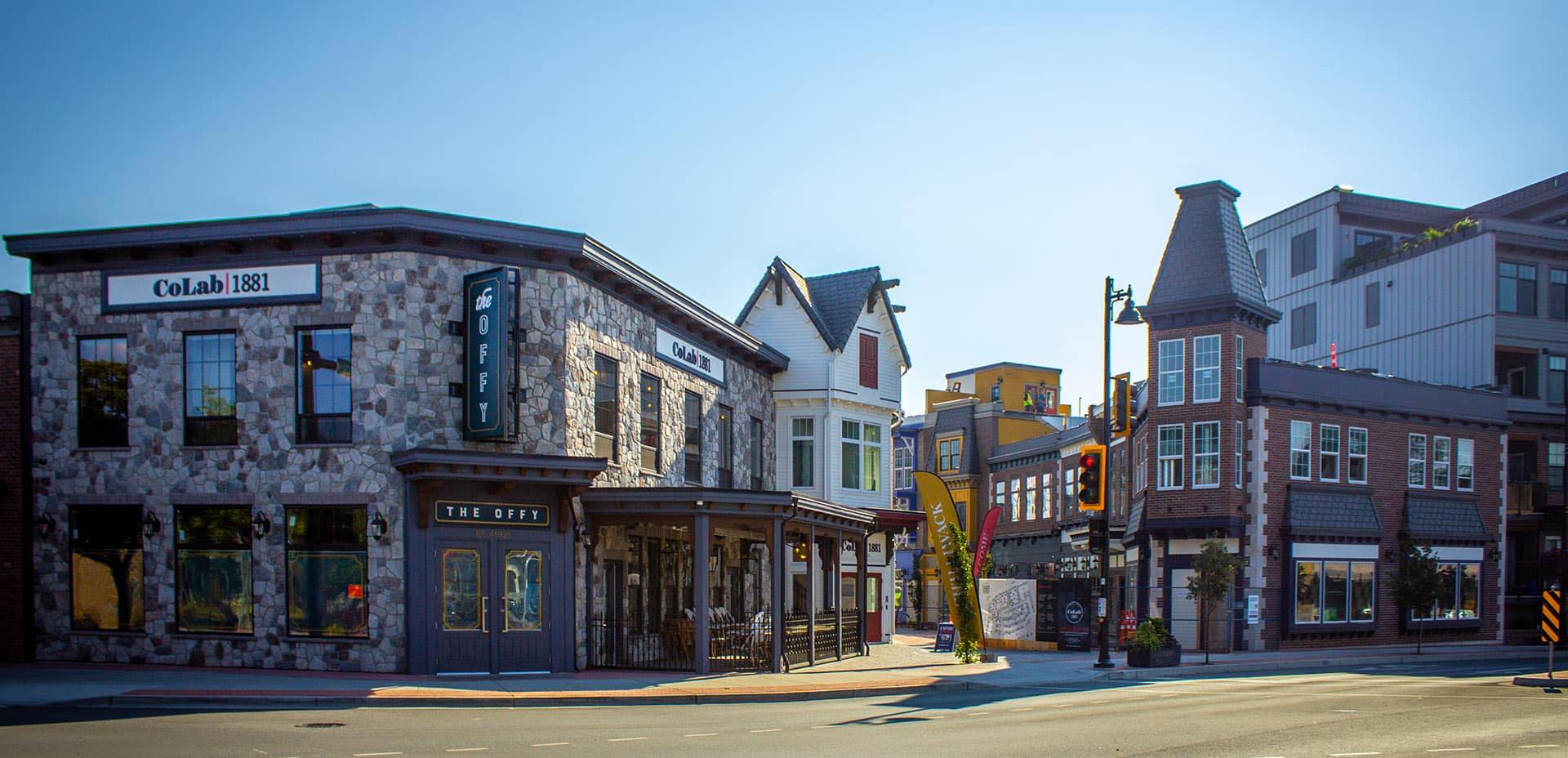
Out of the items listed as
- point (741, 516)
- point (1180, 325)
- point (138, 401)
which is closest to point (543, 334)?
point (741, 516)

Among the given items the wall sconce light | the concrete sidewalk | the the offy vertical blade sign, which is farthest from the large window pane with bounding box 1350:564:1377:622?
the wall sconce light

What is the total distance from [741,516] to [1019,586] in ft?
49.2

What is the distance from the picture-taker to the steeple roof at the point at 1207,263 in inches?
1425

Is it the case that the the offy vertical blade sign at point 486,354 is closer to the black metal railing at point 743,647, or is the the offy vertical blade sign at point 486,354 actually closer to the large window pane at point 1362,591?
the black metal railing at point 743,647

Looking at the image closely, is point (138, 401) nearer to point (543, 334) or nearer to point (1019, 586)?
point (543, 334)

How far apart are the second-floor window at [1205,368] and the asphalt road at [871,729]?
51.5ft

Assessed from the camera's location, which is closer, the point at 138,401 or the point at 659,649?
the point at 138,401

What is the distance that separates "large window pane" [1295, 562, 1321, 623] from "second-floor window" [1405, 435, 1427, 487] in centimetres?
538

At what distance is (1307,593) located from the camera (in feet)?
119

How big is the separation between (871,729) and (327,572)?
11.3 metres

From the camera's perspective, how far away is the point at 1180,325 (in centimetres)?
3681

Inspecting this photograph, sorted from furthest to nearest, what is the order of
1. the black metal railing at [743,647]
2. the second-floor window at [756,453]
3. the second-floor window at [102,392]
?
the second-floor window at [756,453], the black metal railing at [743,647], the second-floor window at [102,392]

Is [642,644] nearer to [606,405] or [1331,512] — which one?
[606,405]

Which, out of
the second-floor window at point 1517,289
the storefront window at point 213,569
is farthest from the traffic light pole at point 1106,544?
the second-floor window at point 1517,289
